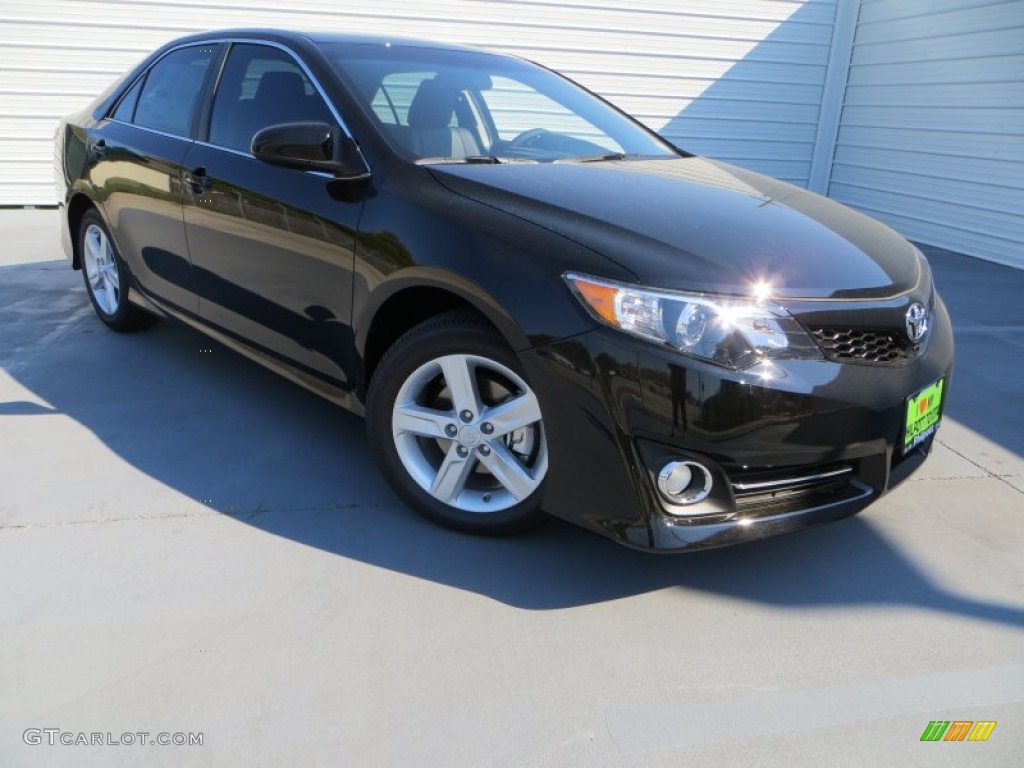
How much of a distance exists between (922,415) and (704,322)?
0.83 m

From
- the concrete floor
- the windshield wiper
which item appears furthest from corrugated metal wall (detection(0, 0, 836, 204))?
the concrete floor

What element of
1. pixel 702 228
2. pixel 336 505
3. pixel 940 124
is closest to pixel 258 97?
pixel 336 505

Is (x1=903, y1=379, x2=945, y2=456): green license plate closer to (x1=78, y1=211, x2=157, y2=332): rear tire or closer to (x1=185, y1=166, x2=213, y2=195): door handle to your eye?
(x1=185, y1=166, x2=213, y2=195): door handle

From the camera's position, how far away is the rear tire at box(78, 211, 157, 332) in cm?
414

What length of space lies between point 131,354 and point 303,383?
1629mm

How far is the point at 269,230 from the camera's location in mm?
2910

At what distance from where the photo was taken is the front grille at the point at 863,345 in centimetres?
211

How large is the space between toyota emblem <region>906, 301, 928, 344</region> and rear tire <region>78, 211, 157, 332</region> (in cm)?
347

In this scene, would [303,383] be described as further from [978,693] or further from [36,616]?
[978,693]

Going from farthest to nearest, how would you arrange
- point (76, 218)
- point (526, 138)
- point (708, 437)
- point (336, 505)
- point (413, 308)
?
point (76, 218), point (526, 138), point (336, 505), point (413, 308), point (708, 437)

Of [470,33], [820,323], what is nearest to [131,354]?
[820,323]

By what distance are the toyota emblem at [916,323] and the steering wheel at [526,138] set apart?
59.3 inches

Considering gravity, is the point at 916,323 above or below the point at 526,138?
below

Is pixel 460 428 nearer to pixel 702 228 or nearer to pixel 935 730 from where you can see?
pixel 702 228
